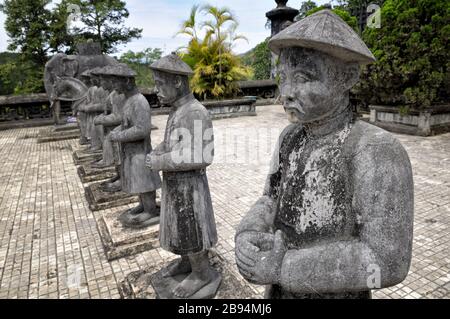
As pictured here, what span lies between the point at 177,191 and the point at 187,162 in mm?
287

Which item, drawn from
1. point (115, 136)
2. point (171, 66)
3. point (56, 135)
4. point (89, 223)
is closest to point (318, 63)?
point (171, 66)

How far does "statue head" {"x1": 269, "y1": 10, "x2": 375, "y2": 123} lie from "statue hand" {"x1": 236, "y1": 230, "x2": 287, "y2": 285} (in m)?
0.51

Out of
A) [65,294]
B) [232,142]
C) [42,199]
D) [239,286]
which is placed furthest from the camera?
[232,142]

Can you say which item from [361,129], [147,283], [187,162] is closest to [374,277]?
[361,129]

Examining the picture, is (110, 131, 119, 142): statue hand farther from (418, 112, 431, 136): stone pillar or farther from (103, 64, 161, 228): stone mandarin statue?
(418, 112, 431, 136): stone pillar

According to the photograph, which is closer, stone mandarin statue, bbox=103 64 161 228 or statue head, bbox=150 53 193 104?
statue head, bbox=150 53 193 104

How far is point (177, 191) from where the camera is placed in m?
2.59

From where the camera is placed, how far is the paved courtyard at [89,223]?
3312mm

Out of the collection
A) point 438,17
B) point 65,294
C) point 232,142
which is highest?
point 438,17

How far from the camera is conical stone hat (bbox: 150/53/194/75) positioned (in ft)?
8.23

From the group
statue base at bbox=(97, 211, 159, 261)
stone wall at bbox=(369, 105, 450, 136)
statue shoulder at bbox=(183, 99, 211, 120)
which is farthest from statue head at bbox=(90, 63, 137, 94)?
stone wall at bbox=(369, 105, 450, 136)

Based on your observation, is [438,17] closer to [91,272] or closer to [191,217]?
[191,217]

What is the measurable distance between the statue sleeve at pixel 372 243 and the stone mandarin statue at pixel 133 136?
276 centimetres

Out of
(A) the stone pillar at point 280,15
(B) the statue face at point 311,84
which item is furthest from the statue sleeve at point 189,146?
(A) the stone pillar at point 280,15
